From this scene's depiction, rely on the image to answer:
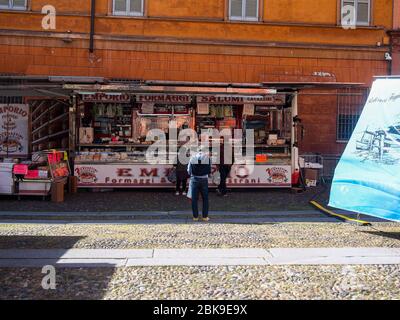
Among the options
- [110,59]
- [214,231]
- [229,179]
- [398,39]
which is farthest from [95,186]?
[398,39]

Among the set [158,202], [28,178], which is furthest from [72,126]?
[158,202]

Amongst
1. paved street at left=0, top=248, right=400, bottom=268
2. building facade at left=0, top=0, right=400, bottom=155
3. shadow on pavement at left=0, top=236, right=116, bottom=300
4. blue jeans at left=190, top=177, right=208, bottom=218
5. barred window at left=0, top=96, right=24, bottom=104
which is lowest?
shadow on pavement at left=0, top=236, right=116, bottom=300

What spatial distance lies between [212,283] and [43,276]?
2.03m

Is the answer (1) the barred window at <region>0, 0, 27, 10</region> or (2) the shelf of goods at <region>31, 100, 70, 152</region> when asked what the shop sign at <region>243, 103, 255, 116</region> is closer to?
(2) the shelf of goods at <region>31, 100, 70, 152</region>

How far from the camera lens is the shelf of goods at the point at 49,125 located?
15.2 meters

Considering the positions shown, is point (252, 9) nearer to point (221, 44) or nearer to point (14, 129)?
point (221, 44)

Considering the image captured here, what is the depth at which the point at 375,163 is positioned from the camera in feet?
28.8

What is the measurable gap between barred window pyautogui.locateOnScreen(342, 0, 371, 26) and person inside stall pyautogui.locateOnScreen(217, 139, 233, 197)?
792 centimetres

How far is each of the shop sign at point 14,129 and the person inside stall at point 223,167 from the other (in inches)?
262

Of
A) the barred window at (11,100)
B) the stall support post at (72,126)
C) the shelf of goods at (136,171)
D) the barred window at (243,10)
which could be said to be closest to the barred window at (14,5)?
the barred window at (11,100)

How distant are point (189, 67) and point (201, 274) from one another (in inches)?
487

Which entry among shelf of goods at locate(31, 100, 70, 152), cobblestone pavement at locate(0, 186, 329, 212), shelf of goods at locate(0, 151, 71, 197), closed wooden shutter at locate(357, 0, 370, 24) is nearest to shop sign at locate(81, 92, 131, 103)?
shelf of goods at locate(31, 100, 70, 152)

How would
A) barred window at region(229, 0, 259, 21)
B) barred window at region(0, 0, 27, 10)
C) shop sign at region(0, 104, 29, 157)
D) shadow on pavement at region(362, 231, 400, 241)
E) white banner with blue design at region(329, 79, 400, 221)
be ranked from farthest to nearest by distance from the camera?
barred window at region(229, 0, 259, 21)
barred window at region(0, 0, 27, 10)
shop sign at region(0, 104, 29, 157)
shadow on pavement at region(362, 231, 400, 241)
white banner with blue design at region(329, 79, 400, 221)

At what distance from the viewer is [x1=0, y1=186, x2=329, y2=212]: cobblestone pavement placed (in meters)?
12.2
